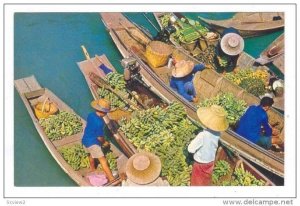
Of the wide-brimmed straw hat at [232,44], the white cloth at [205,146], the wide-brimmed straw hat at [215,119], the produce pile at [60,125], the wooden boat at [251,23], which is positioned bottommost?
the white cloth at [205,146]

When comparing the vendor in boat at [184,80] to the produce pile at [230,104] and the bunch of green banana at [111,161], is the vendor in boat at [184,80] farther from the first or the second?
the bunch of green banana at [111,161]

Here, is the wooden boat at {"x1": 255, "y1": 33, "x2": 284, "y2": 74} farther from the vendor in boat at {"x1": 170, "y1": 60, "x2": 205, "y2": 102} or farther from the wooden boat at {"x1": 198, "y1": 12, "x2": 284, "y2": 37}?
the vendor in boat at {"x1": 170, "y1": 60, "x2": 205, "y2": 102}

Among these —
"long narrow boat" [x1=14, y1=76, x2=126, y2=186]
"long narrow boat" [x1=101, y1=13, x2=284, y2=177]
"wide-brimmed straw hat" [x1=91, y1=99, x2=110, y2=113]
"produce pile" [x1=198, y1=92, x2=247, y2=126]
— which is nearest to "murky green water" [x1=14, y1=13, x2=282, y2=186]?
"long narrow boat" [x1=14, y1=76, x2=126, y2=186]

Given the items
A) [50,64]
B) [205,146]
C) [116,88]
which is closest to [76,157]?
[116,88]

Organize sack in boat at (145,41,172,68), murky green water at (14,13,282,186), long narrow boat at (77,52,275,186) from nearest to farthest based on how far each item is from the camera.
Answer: long narrow boat at (77,52,275,186), murky green water at (14,13,282,186), sack in boat at (145,41,172,68)

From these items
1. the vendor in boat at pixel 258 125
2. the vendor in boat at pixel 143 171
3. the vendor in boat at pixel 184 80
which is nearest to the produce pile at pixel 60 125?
the vendor in boat at pixel 143 171
